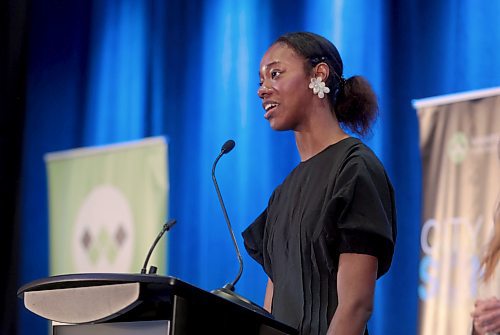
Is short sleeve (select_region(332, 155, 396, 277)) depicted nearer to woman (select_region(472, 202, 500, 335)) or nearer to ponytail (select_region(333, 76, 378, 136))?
ponytail (select_region(333, 76, 378, 136))

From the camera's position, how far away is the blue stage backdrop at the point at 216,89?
395 centimetres

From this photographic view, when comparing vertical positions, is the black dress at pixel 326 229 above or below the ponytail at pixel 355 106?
below

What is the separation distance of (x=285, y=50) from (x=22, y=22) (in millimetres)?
3828

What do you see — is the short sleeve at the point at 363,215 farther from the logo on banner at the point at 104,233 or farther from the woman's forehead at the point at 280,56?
the logo on banner at the point at 104,233

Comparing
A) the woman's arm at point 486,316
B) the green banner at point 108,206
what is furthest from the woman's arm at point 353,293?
the green banner at point 108,206

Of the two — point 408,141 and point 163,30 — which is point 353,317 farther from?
point 163,30

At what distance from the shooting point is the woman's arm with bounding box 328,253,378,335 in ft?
5.88

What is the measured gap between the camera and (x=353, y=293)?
181 centimetres

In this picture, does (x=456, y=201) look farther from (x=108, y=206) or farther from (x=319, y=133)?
(x=108, y=206)

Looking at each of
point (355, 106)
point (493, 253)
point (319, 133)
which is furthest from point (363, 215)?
point (493, 253)

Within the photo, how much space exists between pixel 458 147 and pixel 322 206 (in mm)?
1790

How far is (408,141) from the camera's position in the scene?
402cm

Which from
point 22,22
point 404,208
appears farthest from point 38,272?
point 404,208

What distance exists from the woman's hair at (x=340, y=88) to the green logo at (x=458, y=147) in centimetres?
142
